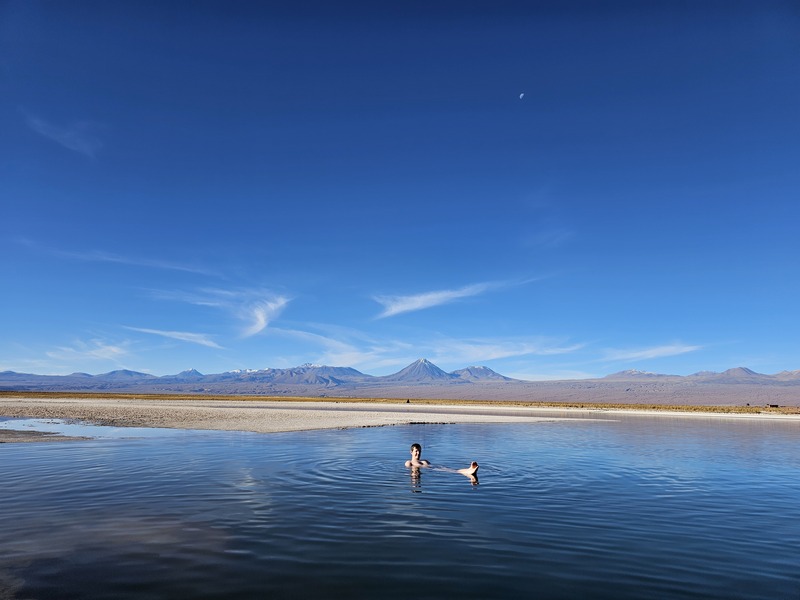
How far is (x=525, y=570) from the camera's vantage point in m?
9.98

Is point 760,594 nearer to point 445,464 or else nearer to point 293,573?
point 293,573

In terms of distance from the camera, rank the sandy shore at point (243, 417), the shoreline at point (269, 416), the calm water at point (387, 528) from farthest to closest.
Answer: the shoreline at point (269, 416) < the sandy shore at point (243, 417) < the calm water at point (387, 528)

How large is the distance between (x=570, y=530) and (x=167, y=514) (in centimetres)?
1098

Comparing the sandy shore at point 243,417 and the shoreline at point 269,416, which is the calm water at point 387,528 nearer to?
the shoreline at point 269,416

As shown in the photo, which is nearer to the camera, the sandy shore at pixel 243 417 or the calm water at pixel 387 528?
the calm water at pixel 387 528

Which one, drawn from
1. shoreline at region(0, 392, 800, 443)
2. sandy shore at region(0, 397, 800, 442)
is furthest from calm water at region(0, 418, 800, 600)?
sandy shore at region(0, 397, 800, 442)

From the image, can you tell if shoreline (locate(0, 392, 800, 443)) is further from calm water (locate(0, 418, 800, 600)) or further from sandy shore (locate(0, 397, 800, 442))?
calm water (locate(0, 418, 800, 600))

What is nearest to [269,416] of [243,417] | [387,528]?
[243,417]

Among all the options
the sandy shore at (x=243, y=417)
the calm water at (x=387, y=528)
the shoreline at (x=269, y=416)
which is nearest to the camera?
the calm water at (x=387, y=528)

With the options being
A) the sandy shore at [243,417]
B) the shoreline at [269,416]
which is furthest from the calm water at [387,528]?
the sandy shore at [243,417]

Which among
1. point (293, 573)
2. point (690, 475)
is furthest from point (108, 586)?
point (690, 475)

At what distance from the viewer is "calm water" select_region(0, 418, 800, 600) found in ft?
30.1

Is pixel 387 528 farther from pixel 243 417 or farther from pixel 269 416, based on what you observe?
pixel 269 416

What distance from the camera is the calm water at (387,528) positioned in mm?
9180
